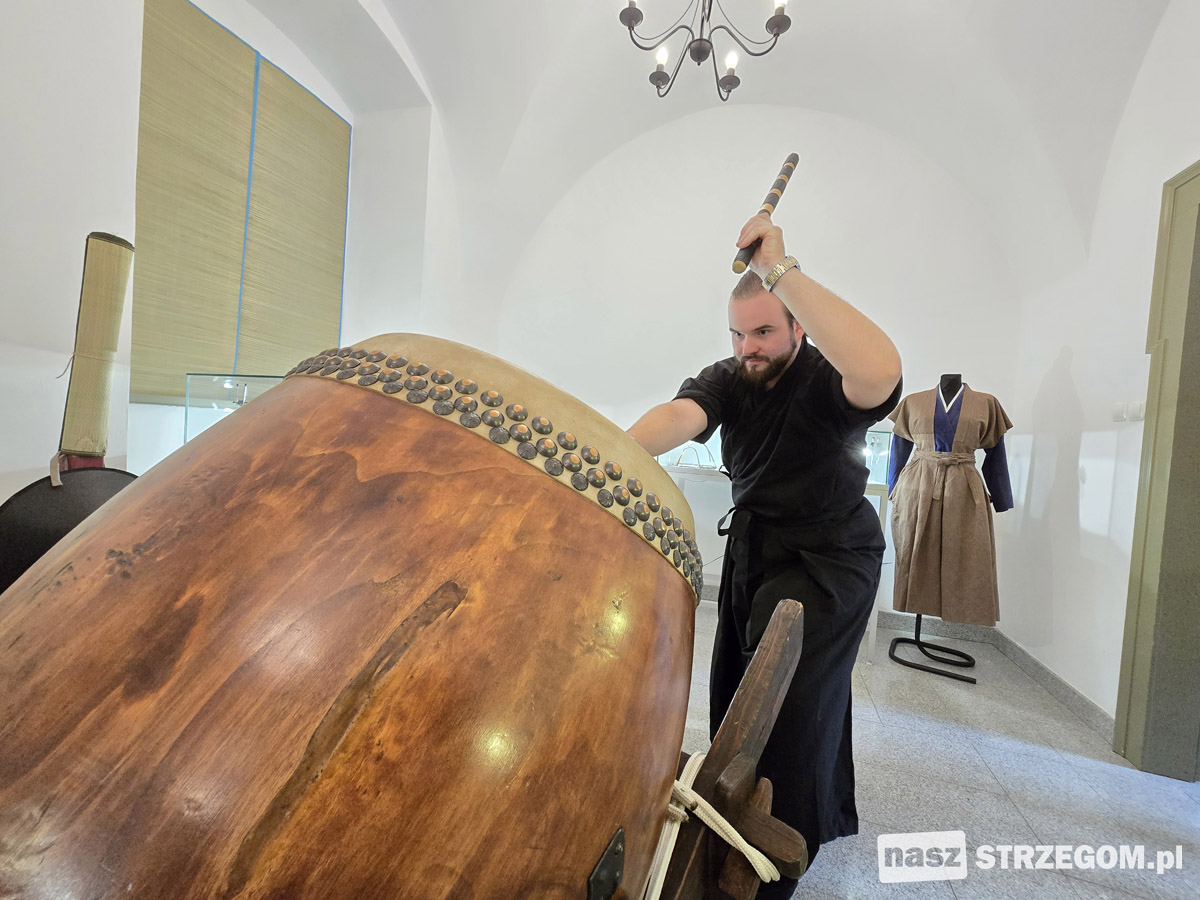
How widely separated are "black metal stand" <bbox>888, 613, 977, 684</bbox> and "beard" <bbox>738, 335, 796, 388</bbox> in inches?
92.7

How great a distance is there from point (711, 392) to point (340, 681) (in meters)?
1.09

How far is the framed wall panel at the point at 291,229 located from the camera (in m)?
2.80

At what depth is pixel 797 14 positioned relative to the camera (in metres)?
3.12

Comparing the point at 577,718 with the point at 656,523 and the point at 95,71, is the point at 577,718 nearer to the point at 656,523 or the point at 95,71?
the point at 656,523

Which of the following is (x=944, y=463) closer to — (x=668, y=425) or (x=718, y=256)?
(x=718, y=256)

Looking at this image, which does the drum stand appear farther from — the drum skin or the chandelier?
the chandelier

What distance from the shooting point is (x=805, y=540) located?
3.85 ft

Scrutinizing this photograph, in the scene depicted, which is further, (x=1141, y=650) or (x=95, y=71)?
(x=1141, y=650)

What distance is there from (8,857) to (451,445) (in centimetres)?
28

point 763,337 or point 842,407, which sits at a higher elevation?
point 763,337

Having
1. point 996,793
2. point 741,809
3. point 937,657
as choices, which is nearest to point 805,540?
point 741,809

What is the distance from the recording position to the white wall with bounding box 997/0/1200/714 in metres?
2.19

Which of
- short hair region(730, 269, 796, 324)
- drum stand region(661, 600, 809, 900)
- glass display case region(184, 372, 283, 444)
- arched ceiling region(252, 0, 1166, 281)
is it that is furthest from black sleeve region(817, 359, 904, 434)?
arched ceiling region(252, 0, 1166, 281)

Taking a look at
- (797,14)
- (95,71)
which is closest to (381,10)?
(95,71)
